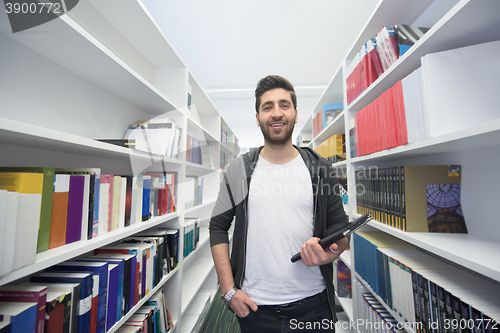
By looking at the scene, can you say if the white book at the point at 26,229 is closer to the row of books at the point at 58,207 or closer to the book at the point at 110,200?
the row of books at the point at 58,207

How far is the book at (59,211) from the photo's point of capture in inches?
25.6

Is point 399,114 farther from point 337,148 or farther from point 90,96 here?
point 90,96

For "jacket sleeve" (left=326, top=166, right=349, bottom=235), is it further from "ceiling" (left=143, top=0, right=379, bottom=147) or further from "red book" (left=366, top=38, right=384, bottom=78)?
"ceiling" (left=143, top=0, right=379, bottom=147)

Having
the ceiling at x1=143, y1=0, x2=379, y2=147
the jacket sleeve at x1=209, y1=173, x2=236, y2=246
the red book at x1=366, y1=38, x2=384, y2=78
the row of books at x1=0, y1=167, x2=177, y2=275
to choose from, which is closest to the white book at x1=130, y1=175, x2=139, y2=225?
the row of books at x1=0, y1=167, x2=177, y2=275

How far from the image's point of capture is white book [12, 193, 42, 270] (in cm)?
52

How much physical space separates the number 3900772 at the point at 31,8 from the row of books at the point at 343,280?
249 centimetres

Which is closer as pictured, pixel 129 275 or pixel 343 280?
pixel 129 275

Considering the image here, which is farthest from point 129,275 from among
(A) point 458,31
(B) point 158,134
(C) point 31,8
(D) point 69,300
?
(A) point 458,31

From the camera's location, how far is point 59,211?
0.66 m

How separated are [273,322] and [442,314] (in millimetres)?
696

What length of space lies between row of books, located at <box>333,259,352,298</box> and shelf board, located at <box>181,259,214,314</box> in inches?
54.4

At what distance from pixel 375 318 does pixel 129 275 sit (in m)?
1.45

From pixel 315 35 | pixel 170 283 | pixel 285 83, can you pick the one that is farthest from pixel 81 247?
pixel 315 35

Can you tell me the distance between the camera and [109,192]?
0.88 m
